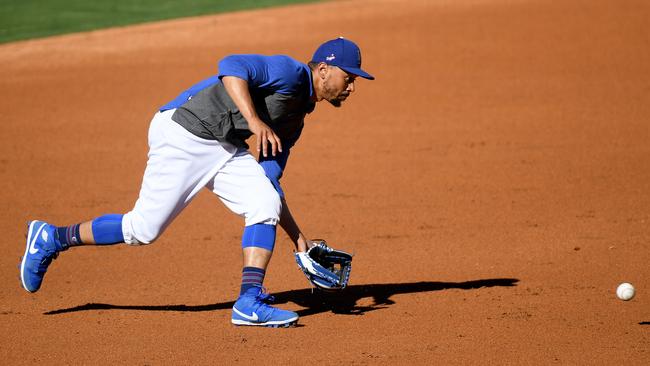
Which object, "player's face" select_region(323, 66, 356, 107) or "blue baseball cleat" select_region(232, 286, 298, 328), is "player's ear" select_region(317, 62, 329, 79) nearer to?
"player's face" select_region(323, 66, 356, 107)

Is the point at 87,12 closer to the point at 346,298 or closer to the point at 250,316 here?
the point at 346,298

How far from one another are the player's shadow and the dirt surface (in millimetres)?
31

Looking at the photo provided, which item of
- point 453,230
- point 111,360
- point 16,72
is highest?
point 16,72

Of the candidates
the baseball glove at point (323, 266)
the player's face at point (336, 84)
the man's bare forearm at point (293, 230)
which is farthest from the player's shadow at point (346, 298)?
the player's face at point (336, 84)

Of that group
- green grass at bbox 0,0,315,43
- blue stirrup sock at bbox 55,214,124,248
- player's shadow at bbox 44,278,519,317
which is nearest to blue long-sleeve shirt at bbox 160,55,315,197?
blue stirrup sock at bbox 55,214,124,248

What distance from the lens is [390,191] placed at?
10125 mm

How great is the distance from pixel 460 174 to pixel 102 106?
5.59 metres

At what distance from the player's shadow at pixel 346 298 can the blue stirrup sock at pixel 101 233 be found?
0.52 meters

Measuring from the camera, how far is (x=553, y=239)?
8336 millimetres

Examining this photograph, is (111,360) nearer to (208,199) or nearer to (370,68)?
(208,199)

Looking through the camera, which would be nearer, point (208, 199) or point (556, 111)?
point (208, 199)

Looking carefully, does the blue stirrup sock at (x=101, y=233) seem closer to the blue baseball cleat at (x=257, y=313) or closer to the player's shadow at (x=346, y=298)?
the player's shadow at (x=346, y=298)

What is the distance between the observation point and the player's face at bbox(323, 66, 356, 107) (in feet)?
19.7

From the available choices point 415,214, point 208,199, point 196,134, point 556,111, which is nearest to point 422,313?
point 196,134
